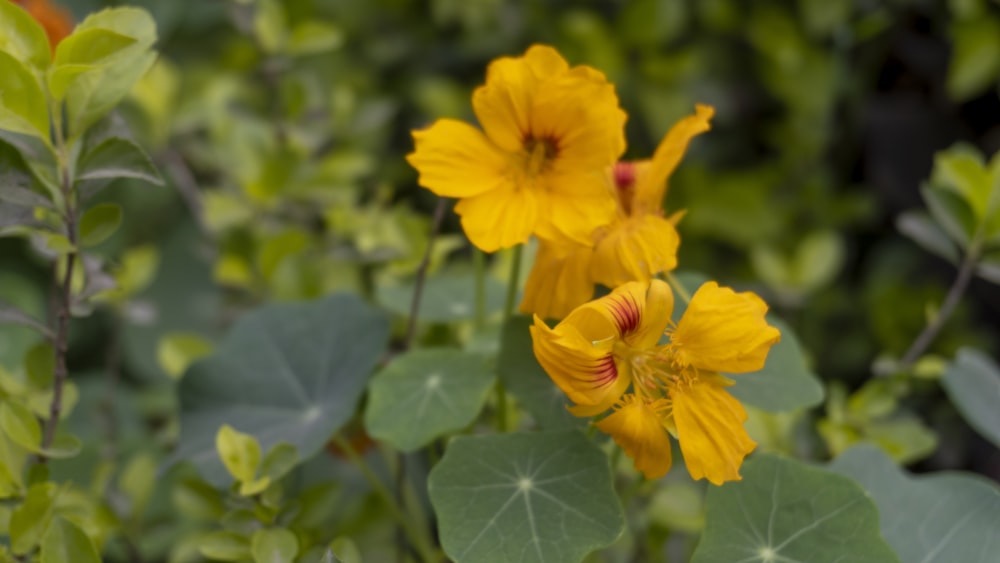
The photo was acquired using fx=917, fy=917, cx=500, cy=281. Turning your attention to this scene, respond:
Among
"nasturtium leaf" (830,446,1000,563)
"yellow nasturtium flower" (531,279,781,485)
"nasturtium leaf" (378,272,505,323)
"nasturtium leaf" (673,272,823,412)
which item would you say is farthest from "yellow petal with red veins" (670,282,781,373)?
"nasturtium leaf" (378,272,505,323)

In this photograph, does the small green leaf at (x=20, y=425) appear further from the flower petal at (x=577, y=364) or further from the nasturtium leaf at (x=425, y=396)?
the flower petal at (x=577, y=364)

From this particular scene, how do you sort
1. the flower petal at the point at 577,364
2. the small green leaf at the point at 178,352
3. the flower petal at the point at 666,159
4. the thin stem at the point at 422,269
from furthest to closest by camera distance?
the small green leaf at the point at 178,352
the thin stem at the point at 422,269
the flower petal at the point at 666,159
the flower petal at the point at 577,364

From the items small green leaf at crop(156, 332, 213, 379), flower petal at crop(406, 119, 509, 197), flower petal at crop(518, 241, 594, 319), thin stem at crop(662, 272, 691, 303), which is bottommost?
small green leaf at crop(156, 332, 213, 379)

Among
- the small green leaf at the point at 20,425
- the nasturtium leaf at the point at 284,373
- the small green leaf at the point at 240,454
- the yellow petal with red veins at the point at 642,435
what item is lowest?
the nasturtium leaf at the point at 284,373

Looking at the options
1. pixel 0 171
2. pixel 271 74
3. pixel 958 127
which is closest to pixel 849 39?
pixel 958 127

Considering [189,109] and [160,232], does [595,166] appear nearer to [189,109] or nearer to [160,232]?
[189,109]

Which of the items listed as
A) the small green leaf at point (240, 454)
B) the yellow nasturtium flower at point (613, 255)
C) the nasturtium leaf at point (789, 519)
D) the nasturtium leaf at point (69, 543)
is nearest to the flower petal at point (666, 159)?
the yellow nasturtium flower at point (613, 255)

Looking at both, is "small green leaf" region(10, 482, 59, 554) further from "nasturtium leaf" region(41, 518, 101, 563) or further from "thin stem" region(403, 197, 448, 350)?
"thin stem" region(403, 197, 448, 350)
